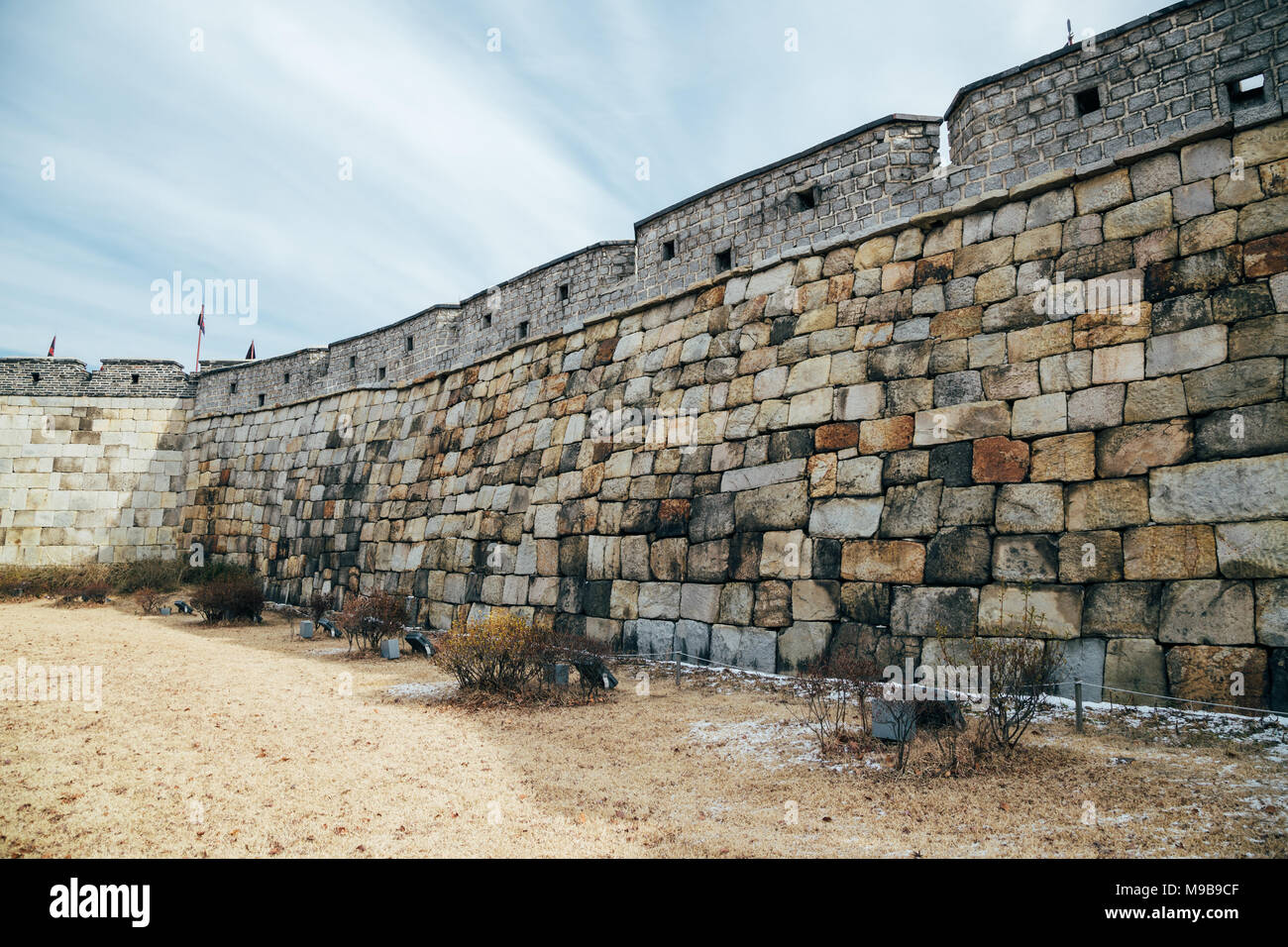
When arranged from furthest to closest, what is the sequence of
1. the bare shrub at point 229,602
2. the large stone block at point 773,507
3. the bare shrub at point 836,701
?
the bare shrub at point 229,602 → the large stone block at point 773,507 → the bare shrub at point 836,701

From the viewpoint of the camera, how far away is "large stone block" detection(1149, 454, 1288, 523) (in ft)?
17.0

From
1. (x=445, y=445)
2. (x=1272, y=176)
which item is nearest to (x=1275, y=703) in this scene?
(x=1272, y=176)

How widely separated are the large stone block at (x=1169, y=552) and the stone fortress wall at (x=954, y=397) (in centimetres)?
2

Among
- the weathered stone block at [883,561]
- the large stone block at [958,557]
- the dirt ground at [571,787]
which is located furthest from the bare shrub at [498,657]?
the large stone block at [958,557]

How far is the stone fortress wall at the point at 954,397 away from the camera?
5.53m

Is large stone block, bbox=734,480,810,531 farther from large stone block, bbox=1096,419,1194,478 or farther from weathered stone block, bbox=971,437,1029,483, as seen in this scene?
large stone block, bbox=1096,419,1194,478

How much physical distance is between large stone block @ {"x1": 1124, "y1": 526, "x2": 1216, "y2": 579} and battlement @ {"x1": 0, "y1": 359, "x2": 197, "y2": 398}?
21828 millimetres

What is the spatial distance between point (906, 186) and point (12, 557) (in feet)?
71.6

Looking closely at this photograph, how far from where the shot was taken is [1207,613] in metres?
5.25

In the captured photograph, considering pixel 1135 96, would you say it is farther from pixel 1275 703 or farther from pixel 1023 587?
pixel 1275 703

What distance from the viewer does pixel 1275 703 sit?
4855mm

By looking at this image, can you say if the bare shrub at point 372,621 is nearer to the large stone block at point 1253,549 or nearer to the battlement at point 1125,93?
the battlement at point 1125,93

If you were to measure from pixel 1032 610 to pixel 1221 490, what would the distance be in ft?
5.48

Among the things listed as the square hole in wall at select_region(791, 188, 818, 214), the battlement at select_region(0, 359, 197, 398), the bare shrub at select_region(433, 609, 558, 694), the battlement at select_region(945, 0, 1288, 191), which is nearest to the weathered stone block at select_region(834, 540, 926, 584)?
the bare shrub at select_region(433, 609, 558, 694)
